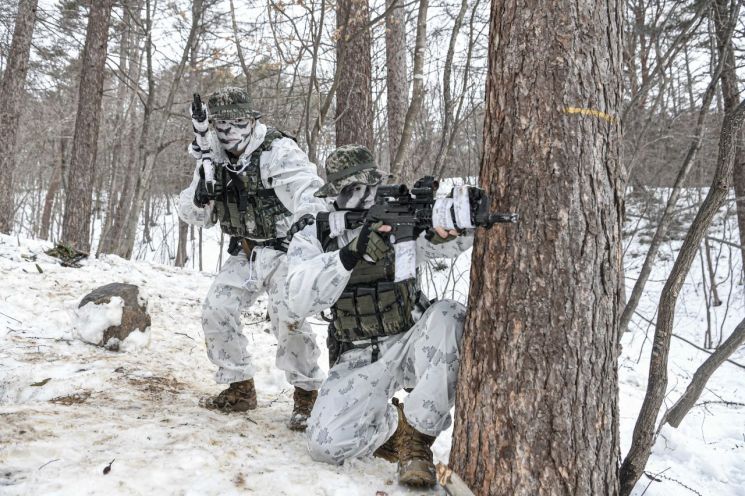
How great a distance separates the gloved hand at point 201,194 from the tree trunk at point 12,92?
5.86m

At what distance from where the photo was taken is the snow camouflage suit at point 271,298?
3.39m

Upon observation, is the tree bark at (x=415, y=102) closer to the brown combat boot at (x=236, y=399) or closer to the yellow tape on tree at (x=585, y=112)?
the brown combat boot at (x=236, y=399)

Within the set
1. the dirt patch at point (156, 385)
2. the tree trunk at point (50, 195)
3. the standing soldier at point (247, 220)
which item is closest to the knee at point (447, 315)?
the standing soldier at point (247, 220)

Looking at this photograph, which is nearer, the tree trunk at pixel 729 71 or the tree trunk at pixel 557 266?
the tree trunk at pixel 557 266

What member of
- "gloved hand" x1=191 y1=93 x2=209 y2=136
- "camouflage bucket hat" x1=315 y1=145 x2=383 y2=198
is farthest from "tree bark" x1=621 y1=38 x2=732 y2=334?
"gloved hand" x1=191 y1=93 x2=209 y2=136

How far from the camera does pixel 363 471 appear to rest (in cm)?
266

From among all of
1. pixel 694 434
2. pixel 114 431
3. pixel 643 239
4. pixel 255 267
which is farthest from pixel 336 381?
pixel 643 239

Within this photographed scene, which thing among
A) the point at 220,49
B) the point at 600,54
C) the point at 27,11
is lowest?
the point at 600,54

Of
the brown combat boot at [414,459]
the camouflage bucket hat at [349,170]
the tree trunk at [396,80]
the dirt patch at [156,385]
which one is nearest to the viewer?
the brown combat boot at [414,459]

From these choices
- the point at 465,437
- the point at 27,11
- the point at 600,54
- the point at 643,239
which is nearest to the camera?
the point at 600,54

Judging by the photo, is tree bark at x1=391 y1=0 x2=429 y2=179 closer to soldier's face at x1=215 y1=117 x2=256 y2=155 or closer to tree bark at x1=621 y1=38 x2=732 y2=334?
soldier's face at x1=215 y1=117 x2=256 y2=155

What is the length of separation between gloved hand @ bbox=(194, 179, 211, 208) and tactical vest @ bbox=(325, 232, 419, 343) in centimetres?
102

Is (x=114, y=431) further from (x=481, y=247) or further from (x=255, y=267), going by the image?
(x=481, y=247)

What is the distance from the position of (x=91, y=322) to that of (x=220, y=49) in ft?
16.5
